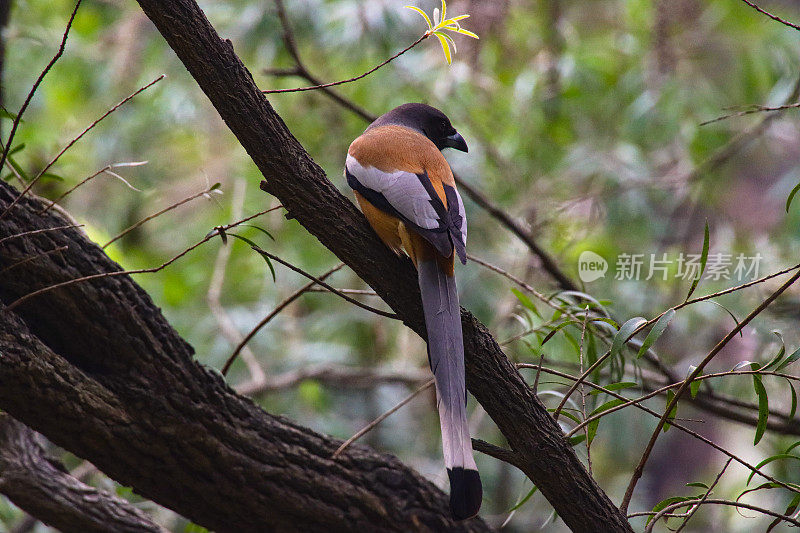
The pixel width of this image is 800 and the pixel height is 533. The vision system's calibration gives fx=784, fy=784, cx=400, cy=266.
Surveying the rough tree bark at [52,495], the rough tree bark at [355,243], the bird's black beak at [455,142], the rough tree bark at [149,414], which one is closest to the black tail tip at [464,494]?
the rough tree bark at [355,243]

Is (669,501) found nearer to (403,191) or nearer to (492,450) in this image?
(492,450)

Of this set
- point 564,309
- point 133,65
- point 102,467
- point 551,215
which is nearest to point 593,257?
point 551,215

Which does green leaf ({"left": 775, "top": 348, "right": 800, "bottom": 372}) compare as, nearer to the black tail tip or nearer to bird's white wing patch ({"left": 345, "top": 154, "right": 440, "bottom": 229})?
the black tail tip

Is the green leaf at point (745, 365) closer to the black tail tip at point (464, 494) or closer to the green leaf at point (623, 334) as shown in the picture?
the green leaf at point (623, 334)

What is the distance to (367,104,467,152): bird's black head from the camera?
3051mm

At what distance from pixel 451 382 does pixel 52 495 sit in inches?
55.1

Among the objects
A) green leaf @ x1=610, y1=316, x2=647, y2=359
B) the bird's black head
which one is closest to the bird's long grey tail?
green leaf @ x1=610, y1=316, x2=647, y2=359

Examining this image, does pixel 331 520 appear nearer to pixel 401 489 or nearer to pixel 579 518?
pixel 401 489

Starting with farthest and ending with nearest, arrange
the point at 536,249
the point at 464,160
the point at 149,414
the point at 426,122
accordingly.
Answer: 1. the point at 464,160
2. the point at 536,249
3. the point at 426,122
4. the point at 149,414

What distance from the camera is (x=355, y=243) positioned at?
→ 2.00 m

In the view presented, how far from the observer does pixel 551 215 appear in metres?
4.70

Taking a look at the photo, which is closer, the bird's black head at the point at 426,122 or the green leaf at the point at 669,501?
the green leaf at the point at 669,501

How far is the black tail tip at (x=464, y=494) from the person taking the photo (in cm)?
178

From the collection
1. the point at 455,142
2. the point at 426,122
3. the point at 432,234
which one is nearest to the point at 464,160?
the point at 455,142
